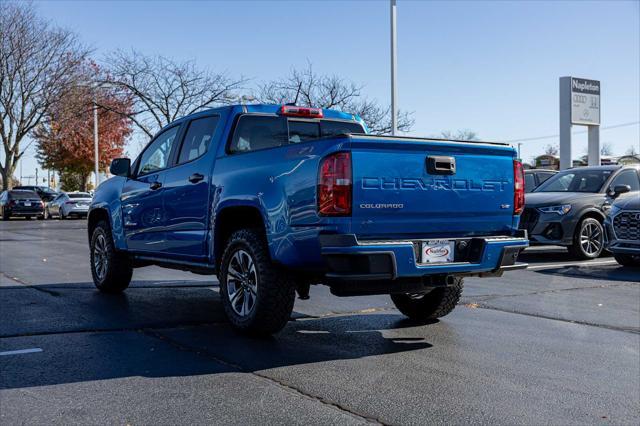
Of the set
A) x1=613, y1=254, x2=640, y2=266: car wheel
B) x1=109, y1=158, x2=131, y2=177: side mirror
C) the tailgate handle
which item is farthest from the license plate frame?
x1=613, y1=254, x2=640, y2=266: car wheel

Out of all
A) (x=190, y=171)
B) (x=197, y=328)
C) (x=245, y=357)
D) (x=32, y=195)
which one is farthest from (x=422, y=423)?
(x=32, y=195)

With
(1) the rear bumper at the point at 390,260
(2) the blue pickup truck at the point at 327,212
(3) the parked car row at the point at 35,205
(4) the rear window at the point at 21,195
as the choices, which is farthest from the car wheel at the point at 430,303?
(4) the rear window at the point at 21,195

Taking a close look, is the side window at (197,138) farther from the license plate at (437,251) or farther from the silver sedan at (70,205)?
the silver sedan at (70,205)

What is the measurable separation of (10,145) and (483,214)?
4327cm

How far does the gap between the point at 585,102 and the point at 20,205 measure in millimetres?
26420

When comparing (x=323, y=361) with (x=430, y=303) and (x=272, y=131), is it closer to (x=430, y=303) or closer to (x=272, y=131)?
(x=430, y=303)

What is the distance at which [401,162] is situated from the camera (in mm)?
5398

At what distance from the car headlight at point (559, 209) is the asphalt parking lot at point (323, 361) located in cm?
406

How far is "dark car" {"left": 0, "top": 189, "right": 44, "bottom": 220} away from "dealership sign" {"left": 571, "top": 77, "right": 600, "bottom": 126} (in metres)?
25.5

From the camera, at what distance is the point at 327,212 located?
→ 5.20m

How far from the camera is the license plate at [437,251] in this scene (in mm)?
5504

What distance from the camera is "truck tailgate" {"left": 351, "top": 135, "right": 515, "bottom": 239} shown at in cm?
525

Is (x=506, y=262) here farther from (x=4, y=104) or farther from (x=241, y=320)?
(x=4, y=104)

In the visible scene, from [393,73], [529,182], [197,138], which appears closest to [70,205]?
[393,73]
